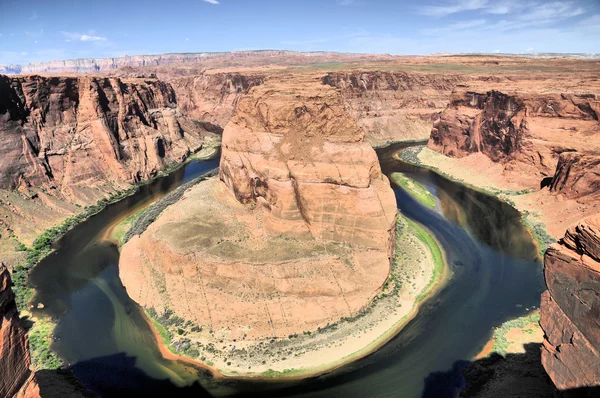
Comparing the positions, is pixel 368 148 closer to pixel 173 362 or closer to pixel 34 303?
pixel 173 362

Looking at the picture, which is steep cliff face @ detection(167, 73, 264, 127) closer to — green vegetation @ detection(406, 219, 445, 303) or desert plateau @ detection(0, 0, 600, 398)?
desert plateau @ detection(0, 0, 600, 398)

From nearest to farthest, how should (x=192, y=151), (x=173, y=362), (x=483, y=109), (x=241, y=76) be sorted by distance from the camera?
(x=173, y=362) < (x=483, y=109) < (x=192, y=151) < (x=241, y=76)

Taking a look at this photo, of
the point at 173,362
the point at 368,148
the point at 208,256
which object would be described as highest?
the point at 368,148

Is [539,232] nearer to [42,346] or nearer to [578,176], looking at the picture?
[578,176]

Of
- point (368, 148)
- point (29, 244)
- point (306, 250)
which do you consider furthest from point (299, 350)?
point (29, 244)

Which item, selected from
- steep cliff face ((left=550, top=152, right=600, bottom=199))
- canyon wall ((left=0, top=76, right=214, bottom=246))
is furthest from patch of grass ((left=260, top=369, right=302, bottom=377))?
Result: steep cliff face ((left=550, top=152, right=600, bottom=199))

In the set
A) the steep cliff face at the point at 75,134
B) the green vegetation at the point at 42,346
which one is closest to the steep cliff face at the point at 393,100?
the steep cliff face at the point at 75,134
